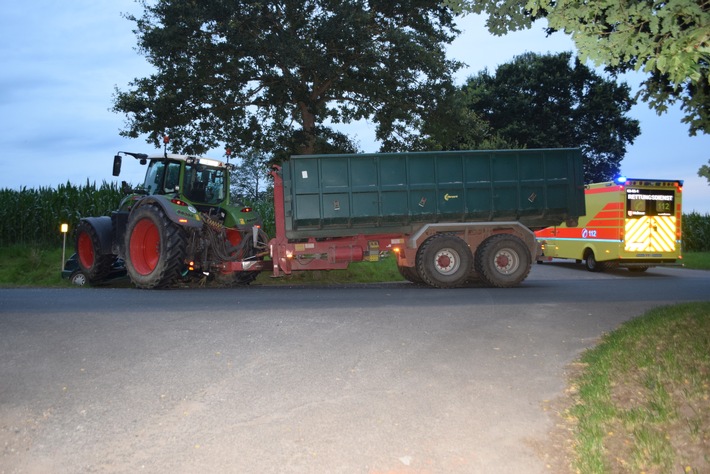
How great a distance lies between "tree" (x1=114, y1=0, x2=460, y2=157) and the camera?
18.2m

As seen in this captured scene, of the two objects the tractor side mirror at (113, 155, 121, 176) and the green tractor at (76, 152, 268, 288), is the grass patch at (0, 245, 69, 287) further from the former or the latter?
the tractor side mirror at (113, 155, 121, 176)

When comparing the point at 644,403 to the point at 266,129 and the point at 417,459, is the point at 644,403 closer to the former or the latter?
the point at 417,459

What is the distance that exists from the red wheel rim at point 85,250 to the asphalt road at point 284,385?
21.4 feet

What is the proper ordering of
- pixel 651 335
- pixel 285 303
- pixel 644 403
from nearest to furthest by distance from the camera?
pixel 644 403
pixel 651 335
pixel 285 303

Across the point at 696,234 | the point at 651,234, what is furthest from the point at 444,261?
the point at 696,234

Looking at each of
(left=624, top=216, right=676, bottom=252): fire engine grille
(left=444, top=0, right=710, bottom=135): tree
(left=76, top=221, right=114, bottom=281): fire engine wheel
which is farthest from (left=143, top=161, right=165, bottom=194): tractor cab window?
(left=624, top=216, right=676, bottom=252): fire engine grille

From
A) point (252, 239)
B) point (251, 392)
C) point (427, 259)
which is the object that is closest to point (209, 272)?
point (252, 239)

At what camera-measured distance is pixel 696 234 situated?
33.1m

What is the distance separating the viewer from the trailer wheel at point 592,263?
72.7 feet

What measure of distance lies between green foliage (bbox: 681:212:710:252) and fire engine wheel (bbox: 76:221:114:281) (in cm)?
2839

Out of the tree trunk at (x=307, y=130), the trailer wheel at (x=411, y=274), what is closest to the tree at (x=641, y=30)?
the trailer wheel at (x=411, y=274)

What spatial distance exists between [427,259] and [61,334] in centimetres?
855

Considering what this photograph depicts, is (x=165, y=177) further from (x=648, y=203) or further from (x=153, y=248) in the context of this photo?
(x=648, y=203)

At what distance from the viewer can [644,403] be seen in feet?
18.6
